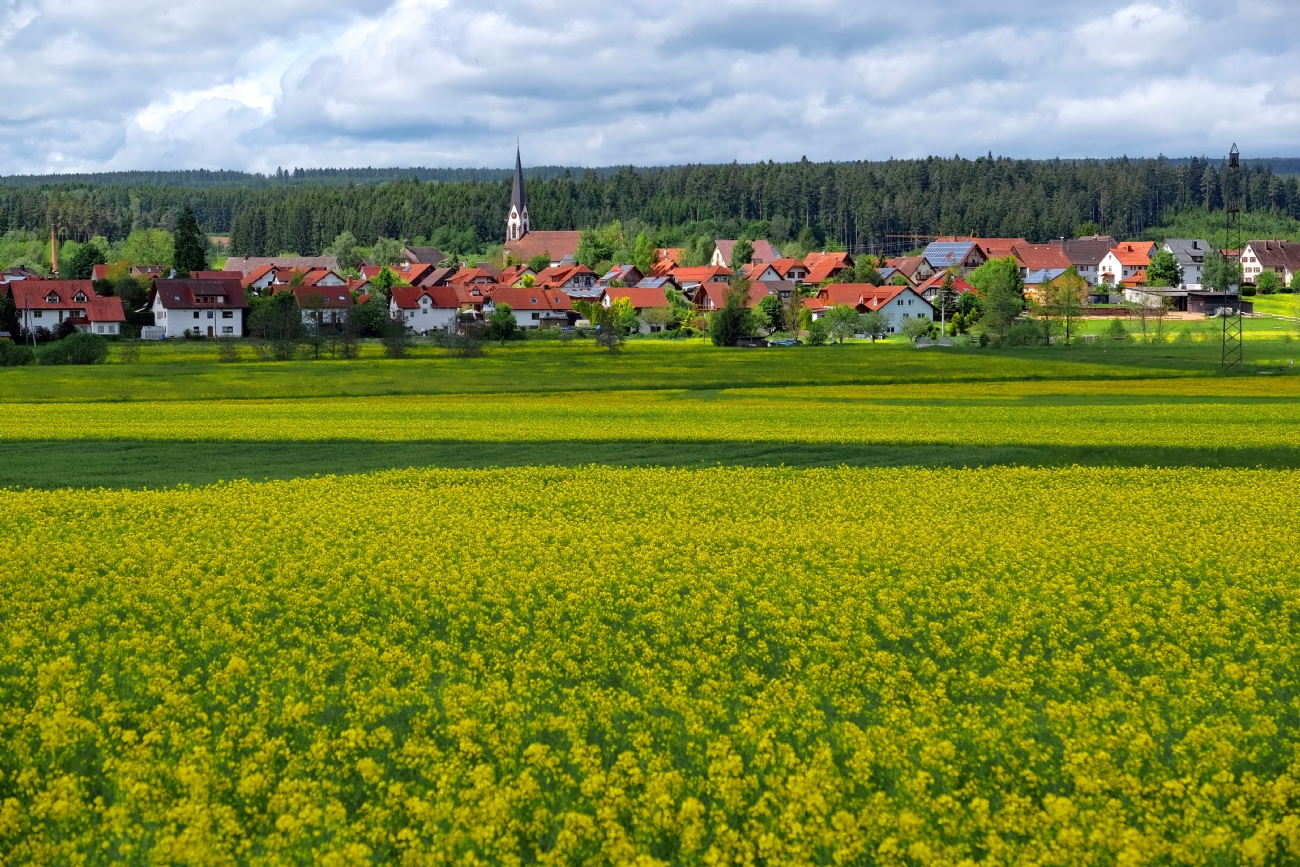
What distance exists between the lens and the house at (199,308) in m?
112

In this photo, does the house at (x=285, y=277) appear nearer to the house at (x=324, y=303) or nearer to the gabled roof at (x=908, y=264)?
the house at (x=324, y=303)

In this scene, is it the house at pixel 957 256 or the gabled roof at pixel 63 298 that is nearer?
the gabled roof at pixel 63 298

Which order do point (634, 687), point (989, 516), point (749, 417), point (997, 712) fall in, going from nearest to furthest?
point (997, 712) → point (634, 687) → point (989, 516) → point (749, 417)

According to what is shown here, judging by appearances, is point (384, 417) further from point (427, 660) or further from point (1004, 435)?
point (427, 660)

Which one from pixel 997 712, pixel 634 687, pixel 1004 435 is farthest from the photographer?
pixel 1004 435

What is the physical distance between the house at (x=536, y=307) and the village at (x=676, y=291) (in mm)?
174

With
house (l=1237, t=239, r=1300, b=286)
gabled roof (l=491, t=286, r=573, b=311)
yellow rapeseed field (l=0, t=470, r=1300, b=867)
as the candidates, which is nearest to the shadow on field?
yellow rapeseed field (l=0, t=470, r=1300, b=867)

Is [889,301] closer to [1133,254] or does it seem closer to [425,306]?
[425,306]


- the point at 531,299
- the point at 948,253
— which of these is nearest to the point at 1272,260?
the point at 948,253

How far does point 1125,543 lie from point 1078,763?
11104 mm

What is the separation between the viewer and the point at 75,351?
77.3m

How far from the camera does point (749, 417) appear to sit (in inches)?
1836

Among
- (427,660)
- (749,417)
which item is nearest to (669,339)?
(749,417)

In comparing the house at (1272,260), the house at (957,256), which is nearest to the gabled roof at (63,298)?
the house at (957,256)
